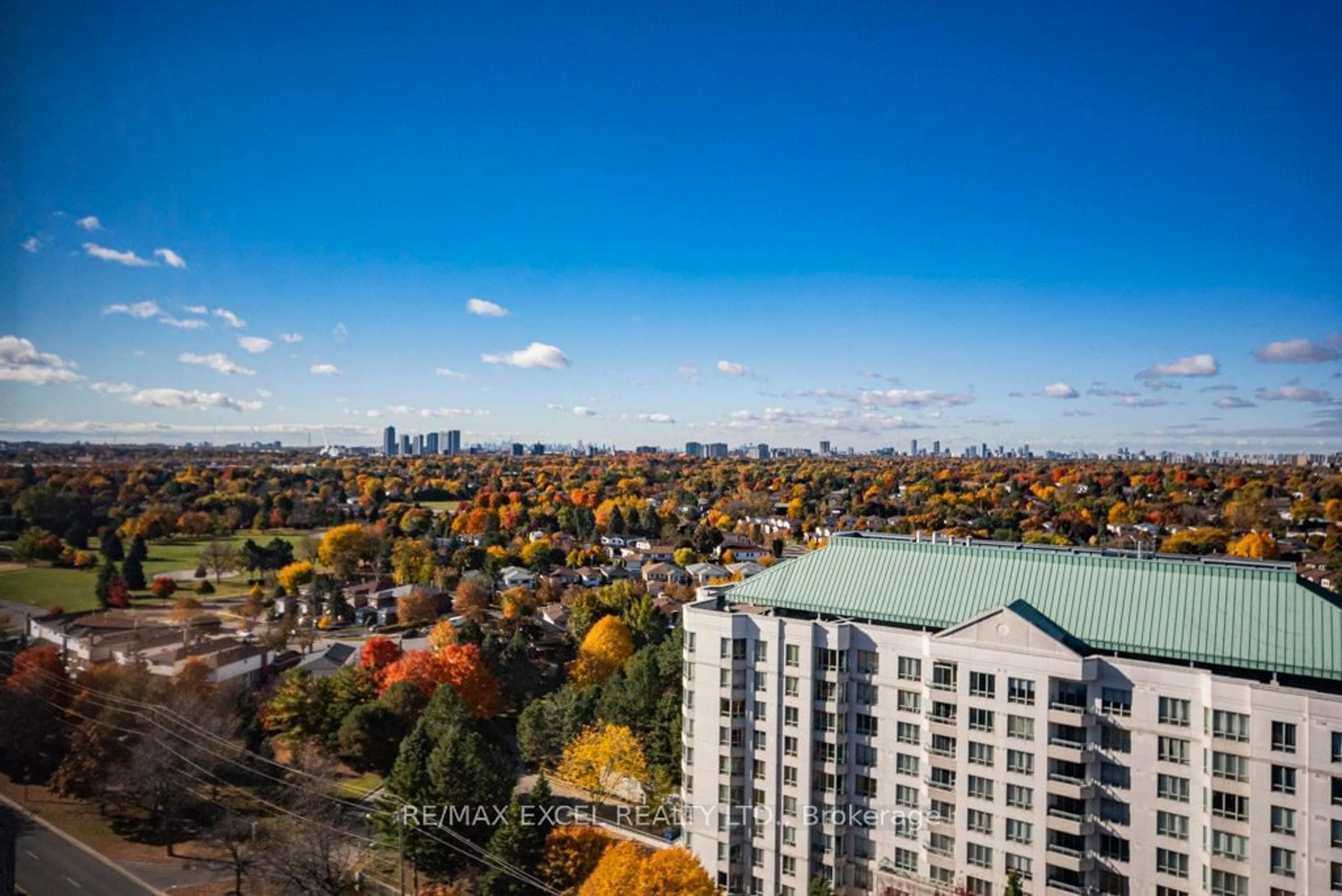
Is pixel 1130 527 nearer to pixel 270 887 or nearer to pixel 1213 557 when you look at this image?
pixel 1213 557

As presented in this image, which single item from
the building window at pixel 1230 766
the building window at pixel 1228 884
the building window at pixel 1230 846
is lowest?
the building window at pixel 1228 884

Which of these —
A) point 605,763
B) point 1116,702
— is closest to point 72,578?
point 605,763

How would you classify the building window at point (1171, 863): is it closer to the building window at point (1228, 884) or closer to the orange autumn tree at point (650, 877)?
the building window at point (1228, 884)

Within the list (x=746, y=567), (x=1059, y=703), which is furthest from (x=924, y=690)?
(x=746, y=567)

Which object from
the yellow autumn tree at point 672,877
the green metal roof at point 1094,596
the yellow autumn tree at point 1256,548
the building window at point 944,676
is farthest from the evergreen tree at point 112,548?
the yellow autumn tree at point 1256,548

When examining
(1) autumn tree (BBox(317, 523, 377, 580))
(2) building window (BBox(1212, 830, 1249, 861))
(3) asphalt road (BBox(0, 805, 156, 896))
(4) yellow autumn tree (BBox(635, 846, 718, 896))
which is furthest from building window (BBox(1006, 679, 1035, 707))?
(1) autumn tree (BBox(317, 523, 377, 580))

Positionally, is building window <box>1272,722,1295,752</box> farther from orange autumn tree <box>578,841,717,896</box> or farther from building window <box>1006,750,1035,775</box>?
orange autumn tree <box>578,841,717,896</box>
